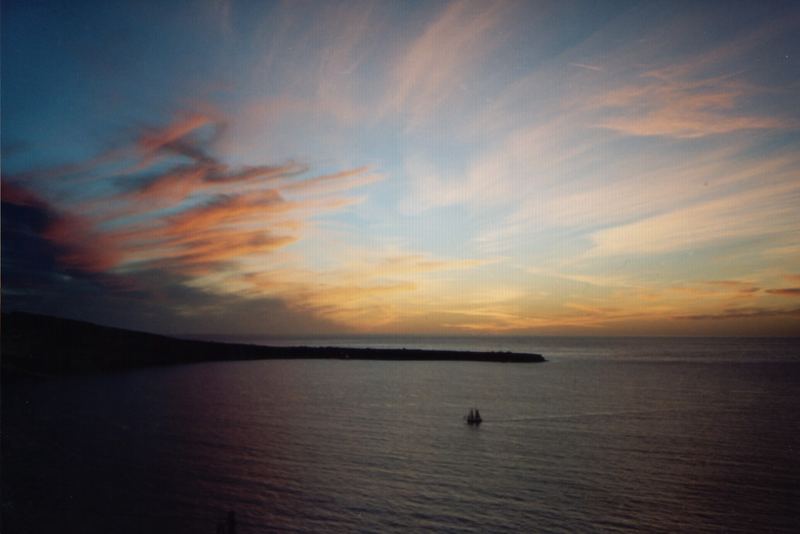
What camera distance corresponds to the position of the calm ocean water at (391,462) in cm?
2688

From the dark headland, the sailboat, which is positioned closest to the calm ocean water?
the sailboat

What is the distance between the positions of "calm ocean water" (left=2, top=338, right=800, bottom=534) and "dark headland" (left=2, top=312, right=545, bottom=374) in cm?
2582

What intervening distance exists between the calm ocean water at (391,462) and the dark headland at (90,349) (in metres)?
25.8

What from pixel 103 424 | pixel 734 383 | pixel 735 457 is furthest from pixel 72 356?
pixel 734 383

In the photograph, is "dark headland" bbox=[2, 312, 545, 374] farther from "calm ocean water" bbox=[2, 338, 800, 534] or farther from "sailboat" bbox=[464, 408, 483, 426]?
"sailboat" bbox=[464, 408, 483, 426]

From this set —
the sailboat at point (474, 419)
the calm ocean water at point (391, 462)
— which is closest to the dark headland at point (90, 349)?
the calm ocean water at point (391, 462)

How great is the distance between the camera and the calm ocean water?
26.9 meters

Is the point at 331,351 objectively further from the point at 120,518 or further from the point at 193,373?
the point at 120,518

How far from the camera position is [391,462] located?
3638 centimetres

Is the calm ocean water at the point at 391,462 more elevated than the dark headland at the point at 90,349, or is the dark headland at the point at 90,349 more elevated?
the dark headland at the point at 90,349

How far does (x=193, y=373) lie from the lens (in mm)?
97562

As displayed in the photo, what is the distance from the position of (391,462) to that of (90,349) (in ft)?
306

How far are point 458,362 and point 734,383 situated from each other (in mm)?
68394

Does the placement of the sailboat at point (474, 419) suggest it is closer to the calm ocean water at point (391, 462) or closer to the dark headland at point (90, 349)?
the calm ocean water at point (391, 462)
